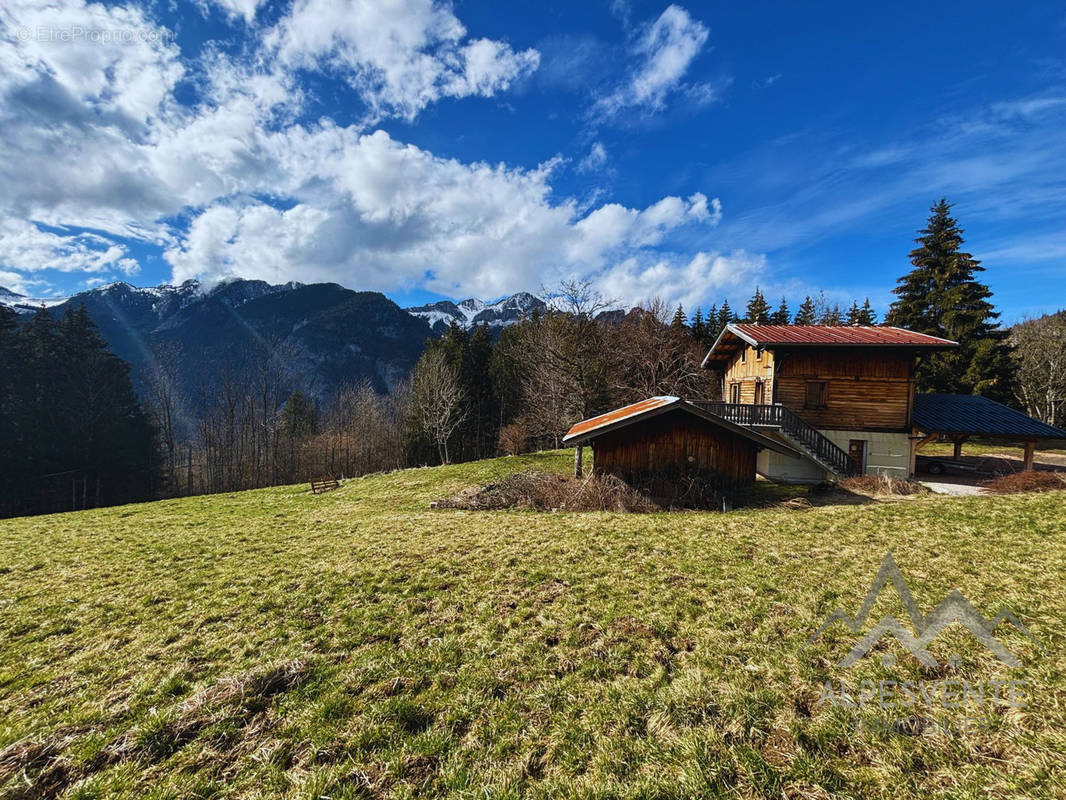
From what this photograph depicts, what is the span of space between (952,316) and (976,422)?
18793 mm

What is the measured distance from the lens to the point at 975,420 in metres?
18.6

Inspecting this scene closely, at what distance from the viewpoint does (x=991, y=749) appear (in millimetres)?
3412

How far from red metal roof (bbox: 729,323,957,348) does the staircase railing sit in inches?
127

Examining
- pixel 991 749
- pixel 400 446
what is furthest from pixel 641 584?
pixel 400 446

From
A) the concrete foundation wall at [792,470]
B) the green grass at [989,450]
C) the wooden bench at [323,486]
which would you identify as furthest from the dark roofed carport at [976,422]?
the wooden bench at [323,486]

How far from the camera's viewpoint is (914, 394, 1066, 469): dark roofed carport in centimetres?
1728

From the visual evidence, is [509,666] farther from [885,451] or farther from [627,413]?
[885,451]

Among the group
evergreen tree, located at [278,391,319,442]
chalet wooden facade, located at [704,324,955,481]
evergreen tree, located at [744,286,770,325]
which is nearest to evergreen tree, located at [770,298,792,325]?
evergreen tree, located at [744,286,770,325]

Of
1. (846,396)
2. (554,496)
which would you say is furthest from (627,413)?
(846,396)

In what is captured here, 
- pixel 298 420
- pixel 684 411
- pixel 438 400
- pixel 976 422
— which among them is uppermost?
pixel 438 400

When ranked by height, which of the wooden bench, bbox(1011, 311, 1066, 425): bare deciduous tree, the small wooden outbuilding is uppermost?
bbox(1011, 311, 1066, 425): bare deciduous tree

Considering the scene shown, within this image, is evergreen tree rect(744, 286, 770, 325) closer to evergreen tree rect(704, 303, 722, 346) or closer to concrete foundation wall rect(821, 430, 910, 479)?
evergreen tree rect(704, 303, 722, 346)

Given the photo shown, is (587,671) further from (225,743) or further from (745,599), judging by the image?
(225,743)

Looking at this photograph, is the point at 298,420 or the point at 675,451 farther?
the point at 298,420
